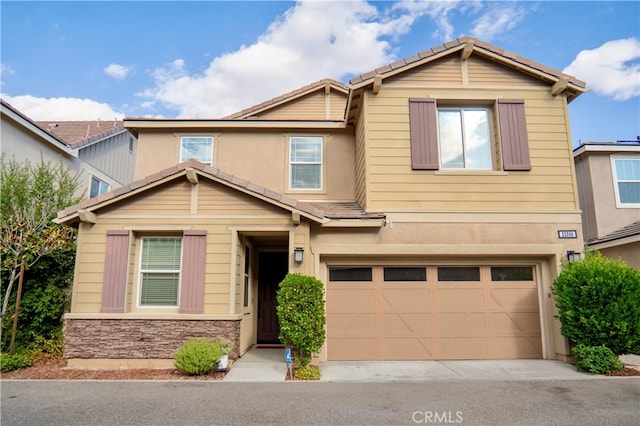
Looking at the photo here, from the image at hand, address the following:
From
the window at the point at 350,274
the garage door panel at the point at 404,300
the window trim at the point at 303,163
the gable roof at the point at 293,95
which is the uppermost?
the gable roof at the point at 293,95

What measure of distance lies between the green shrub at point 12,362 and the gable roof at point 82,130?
8.05m

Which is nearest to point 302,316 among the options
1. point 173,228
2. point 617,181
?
point 173,228

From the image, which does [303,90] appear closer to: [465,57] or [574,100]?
[465,57]

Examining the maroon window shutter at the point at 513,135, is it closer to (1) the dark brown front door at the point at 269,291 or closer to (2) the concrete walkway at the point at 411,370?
(2) the concrete walkway at the point at 411,370

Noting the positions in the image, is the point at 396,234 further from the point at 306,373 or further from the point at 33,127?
the point at 33,127

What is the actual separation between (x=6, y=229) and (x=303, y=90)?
918 cm

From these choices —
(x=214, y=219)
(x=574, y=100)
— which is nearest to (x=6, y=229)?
(x=214, y=219)

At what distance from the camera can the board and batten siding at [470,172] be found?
8430mm

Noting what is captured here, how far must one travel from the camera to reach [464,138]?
887 cm

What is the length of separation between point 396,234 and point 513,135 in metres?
3.48

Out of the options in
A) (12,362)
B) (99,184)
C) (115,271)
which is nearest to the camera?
(12,362)

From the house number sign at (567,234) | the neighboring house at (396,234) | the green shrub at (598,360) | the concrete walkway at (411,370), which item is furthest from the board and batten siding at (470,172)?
the concrete walkway at (411,370)

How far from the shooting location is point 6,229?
804cm

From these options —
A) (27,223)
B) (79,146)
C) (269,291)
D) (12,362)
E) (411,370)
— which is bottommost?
(411,370)
